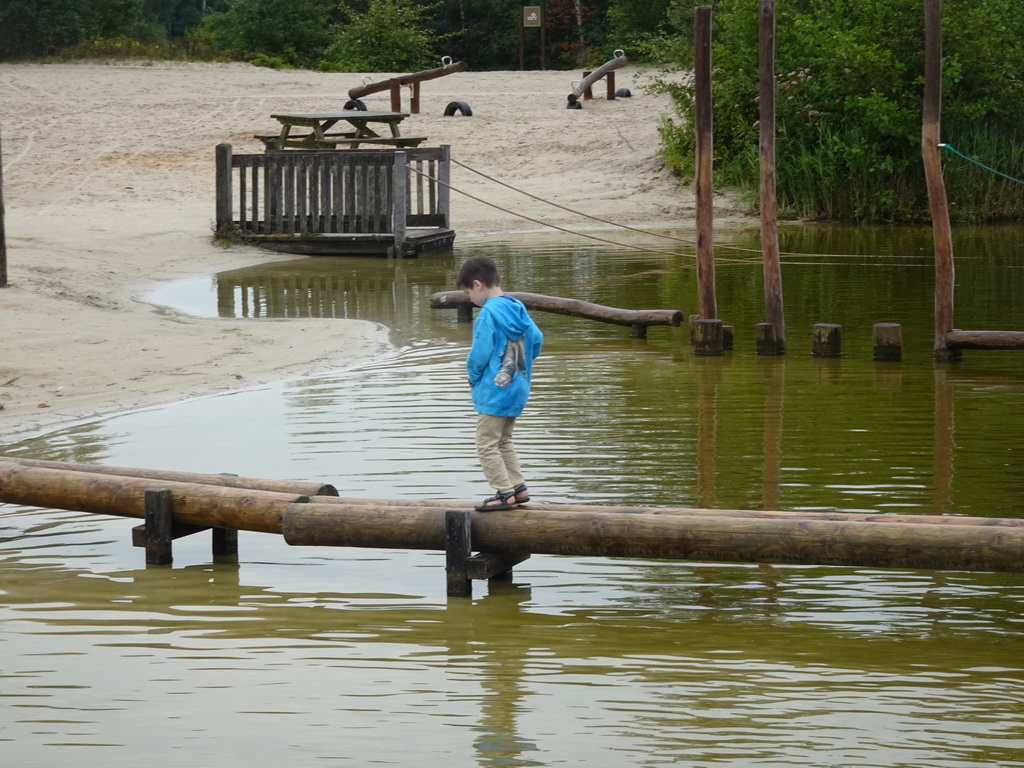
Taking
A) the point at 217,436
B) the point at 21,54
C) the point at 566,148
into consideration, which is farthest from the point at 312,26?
the point at 217,436

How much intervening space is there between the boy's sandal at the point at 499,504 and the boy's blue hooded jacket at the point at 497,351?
1.21ft

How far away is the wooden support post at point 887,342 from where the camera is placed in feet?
40.2

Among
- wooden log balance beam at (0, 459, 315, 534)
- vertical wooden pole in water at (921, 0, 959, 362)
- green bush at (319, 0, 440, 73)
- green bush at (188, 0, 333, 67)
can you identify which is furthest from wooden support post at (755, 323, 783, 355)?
green bush at (188, 0, 333, 67)

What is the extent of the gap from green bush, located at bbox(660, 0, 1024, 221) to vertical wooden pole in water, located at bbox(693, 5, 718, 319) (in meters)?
13.3

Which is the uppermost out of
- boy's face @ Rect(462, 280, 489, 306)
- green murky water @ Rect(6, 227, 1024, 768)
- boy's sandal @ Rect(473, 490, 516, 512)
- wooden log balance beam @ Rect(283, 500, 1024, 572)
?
boy's face @ Rect(462, 280, 489, 306)

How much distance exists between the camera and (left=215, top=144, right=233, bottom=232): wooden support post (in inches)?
824

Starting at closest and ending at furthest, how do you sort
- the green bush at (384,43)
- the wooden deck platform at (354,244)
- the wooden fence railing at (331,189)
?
the wooden fence railing at (331,189)
the wooden deck platform at (354,244)
the green bush at (384,43)

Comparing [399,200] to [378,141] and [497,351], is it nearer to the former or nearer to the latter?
[378,141]

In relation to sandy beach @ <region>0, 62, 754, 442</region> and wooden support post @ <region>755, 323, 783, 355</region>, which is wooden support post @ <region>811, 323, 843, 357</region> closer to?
wooden support post @ <region>755, 323, 783, 355</region>

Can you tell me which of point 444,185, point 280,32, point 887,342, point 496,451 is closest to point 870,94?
point 444,185

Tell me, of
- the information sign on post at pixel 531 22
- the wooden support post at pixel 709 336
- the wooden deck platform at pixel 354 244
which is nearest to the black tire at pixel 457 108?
the wooden deck platform at pixel 354 244

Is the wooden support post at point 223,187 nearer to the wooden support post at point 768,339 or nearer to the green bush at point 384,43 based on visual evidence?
the wooden support post at point 768,339

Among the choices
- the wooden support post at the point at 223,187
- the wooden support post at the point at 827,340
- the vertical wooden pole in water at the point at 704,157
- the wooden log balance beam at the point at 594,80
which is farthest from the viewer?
the wooden log balance beam at the point at 594,80

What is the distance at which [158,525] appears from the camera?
692cm
